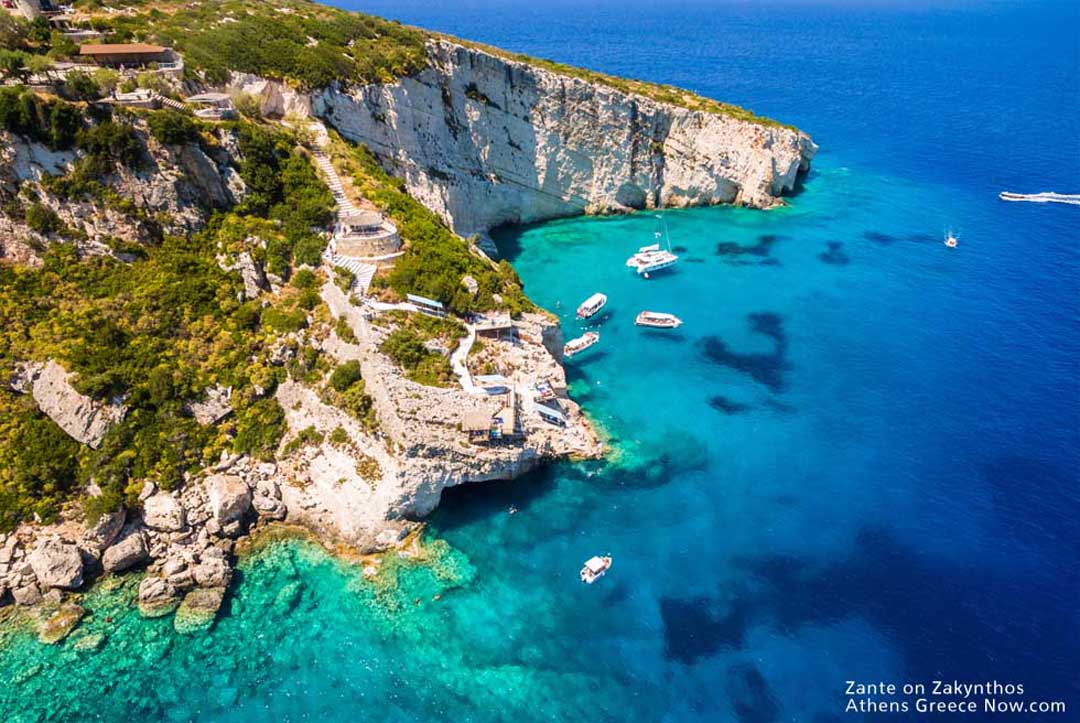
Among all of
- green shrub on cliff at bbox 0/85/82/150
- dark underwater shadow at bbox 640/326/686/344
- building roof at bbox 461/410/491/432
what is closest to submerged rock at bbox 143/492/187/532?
building roof at bbox 461/410/491/432

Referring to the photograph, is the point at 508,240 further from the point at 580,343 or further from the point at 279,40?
the point at 279,40

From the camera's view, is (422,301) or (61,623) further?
(422,301)

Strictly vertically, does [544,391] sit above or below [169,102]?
below

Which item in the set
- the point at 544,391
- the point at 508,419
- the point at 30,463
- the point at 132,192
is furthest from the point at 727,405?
the point at 132,192

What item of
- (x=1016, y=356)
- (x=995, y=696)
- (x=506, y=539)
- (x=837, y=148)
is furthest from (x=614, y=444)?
(x=837, y=148)

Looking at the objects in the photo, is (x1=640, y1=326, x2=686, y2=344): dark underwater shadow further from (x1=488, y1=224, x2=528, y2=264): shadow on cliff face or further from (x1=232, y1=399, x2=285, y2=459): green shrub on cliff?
(x1=232, y1=399, x2=285, y2=459): green shrub on cliff

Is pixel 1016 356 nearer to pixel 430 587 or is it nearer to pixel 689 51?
pixel 430 587

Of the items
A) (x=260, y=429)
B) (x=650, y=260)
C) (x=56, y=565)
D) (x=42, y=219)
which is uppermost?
(x=42, y=219)
